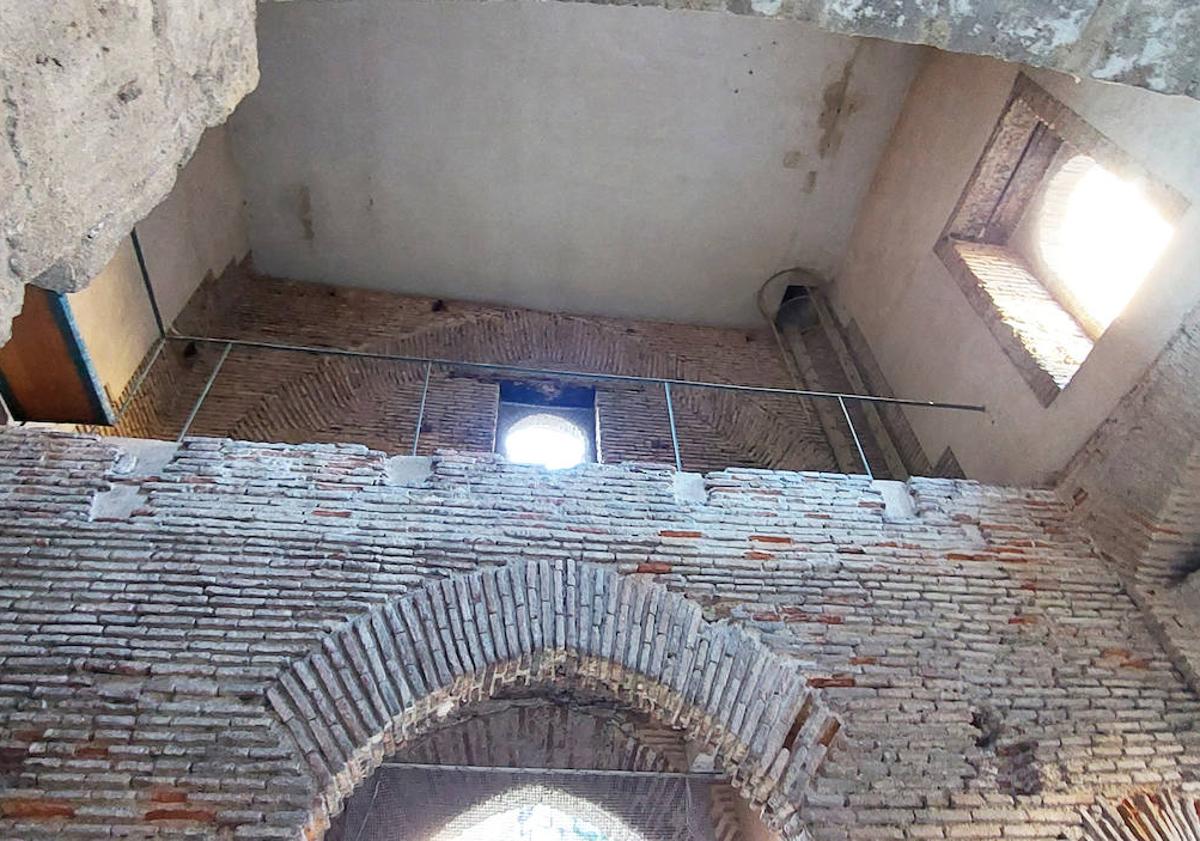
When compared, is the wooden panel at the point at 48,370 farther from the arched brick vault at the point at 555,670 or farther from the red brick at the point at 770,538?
the red brick at the point at 770,538

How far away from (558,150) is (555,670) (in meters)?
4.35

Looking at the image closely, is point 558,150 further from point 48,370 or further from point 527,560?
point 527,560

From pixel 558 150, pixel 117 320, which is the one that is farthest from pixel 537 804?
pixel 558 150

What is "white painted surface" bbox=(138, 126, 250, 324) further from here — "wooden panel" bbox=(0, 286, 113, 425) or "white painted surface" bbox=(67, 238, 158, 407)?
"wooden panel" bbox=(0, 286, 113, 425)

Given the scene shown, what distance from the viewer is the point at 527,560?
3.08m

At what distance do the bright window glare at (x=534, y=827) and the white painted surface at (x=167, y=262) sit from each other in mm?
2853

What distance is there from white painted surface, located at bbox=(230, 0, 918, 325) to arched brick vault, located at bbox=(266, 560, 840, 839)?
4.04m

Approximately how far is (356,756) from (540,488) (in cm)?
123

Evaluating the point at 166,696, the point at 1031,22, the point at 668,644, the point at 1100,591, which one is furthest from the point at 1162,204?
the point at 166,696

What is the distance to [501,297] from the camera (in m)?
Answer: 7.07

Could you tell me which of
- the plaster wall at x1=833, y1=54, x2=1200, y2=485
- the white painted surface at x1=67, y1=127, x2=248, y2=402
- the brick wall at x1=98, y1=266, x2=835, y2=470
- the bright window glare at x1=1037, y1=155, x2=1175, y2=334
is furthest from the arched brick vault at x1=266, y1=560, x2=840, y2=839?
the bright window glare at x1=1037, y1=155, x2=1175, y2=334

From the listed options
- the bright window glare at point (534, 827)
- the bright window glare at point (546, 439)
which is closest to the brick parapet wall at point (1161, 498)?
the bright window glare at point (534, 827)

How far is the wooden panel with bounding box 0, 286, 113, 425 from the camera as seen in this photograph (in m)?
3.04

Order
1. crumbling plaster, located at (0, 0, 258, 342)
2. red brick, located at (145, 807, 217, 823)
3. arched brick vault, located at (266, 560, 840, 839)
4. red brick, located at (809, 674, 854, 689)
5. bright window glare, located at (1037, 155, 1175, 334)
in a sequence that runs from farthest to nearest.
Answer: bright window glare, located at (1037, 155, 1175, 334), red brick, located at (809, 674, 854, 689), arched brick vault, located at (266, 560, 840, 839), red brick, located at (145, 807, 217, 823), crumbling plaster, located at (0, 0, 258, 342)
